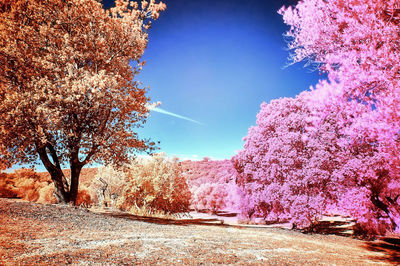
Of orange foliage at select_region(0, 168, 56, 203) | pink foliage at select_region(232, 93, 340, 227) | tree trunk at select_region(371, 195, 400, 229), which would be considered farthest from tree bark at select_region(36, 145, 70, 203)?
tree trunk at select_region(371, 195, 400, 229)

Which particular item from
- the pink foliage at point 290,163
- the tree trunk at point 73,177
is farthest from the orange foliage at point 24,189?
the pink foliage at point 290,163

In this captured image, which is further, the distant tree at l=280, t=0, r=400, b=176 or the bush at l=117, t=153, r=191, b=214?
the bush at l=117, t=153, r=191, b=214

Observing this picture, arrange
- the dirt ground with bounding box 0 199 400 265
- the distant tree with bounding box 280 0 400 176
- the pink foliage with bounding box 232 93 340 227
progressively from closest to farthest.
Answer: the dirt ground with bounding box 0 199 400 265, the distant tree with bounding box 280 0 400 176, the pink foliage with bounding box 232 93 340 227

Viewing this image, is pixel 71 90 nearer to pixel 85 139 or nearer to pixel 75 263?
pixel 85 139

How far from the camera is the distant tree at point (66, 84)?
895 centimetres

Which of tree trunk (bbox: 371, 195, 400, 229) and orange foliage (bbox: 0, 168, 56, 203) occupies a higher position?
orange foliage (bbox: 0, 168, 56, 203)

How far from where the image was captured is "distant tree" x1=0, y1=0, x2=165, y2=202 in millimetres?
8945

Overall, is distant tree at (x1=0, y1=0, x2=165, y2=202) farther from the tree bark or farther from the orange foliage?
the orange foliage

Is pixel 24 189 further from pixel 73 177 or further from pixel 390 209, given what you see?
pixel 390 209

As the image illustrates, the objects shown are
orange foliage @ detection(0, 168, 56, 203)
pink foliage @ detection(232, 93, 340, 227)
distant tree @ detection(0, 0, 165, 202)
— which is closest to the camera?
distant tree @ detection(0, 0, 165, 202)

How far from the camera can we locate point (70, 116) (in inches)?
405

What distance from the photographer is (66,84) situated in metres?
8.99

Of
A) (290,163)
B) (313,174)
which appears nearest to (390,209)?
(313,174)

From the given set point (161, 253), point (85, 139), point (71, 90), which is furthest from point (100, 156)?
point (161, 253)
